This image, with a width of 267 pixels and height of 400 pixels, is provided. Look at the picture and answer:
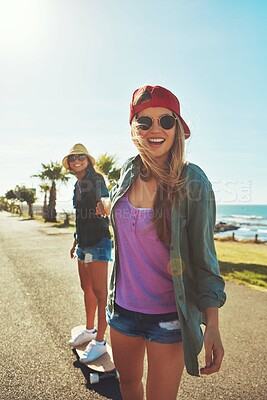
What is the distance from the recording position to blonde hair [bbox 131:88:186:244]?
1.73 metres

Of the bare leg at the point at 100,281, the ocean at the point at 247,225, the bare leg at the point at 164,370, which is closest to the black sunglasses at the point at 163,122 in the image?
the bare leg at the point at 164,370

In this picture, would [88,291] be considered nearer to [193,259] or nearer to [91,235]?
[91,235]

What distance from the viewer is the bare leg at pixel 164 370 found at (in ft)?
5.62

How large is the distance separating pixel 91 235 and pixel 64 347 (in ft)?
5.06

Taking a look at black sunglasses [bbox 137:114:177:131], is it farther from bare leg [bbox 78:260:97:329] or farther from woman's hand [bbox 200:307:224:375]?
bare leg [bbox 78:260:97:329]

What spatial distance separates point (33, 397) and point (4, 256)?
827 cm

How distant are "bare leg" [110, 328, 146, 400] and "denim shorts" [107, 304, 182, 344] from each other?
0.16 feet

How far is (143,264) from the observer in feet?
6.09

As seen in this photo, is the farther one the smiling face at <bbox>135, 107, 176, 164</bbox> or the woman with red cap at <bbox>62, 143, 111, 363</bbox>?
the woman with red cap at <bbox>62, 143, 111, 363</bbox>

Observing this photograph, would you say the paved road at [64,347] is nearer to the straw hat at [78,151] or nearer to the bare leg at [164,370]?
the bare leg at [164,370]

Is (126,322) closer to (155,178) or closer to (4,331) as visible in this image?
(155,178)

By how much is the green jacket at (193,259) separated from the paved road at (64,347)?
5.50 ft

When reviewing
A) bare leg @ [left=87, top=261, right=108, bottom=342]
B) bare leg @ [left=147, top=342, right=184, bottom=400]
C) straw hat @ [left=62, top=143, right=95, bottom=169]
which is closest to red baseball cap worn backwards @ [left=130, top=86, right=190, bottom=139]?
bare leg @ [left=147, top=342, right=184, bottom=400]

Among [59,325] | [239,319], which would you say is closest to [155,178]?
[59,325]
